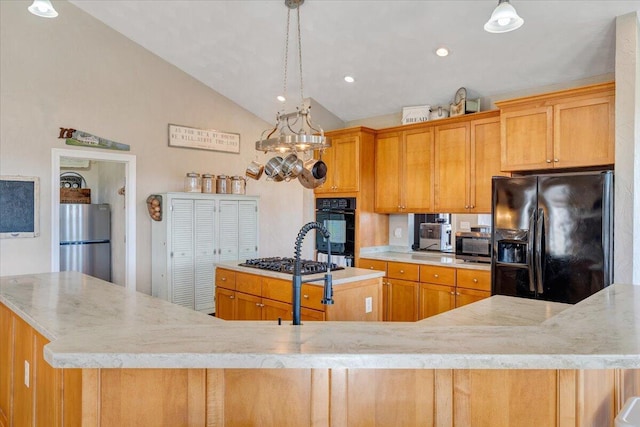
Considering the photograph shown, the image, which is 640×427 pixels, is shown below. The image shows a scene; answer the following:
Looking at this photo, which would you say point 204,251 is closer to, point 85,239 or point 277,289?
point 85,239

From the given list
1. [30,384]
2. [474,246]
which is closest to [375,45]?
[474,246]

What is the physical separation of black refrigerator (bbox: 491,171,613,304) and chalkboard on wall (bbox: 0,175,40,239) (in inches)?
176

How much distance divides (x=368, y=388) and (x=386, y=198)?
13.4 feet

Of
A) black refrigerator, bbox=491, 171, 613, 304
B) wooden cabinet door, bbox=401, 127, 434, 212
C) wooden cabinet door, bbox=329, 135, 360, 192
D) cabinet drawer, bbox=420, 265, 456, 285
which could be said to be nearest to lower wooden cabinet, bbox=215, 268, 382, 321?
cabinet drawer, bbox=420, 265, 456, 285

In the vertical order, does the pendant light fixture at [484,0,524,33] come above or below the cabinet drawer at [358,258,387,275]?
above

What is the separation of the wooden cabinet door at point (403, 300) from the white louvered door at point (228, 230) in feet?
7.00

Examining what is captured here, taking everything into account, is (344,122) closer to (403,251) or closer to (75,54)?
(403,251)

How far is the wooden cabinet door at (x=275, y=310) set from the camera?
3329 millimetres

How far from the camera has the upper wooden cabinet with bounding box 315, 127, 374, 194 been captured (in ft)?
16.6

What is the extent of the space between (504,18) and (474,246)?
2510mm

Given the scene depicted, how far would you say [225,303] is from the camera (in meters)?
3.98

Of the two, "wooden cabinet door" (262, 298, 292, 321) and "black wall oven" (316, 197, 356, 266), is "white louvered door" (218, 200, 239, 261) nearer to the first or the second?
"black wall oven" (316, 197, 356, 266)

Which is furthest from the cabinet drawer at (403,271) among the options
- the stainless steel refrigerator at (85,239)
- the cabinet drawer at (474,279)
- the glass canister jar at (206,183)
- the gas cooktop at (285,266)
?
the stainless steel refrigerator at (85,239)

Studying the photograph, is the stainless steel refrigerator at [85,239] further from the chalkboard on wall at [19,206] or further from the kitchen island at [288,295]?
the kitchen island at [288,295]
